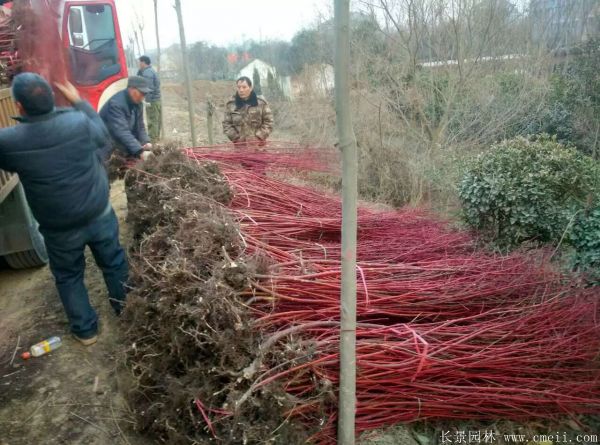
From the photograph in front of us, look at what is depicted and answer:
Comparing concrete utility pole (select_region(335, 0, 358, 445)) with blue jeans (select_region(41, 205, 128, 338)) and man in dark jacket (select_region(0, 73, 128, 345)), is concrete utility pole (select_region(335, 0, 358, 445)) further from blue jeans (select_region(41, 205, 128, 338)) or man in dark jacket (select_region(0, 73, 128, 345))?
blue jeans (select_region(41, 205, 128, 338))

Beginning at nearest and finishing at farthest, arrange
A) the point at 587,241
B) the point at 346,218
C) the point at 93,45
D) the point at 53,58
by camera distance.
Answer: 1. the point at 346,218
2. the point at 587,241
3. the point at 53,58
4. the point at 93,45

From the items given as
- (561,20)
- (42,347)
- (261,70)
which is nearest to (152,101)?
(42,347)

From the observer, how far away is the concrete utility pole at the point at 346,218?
1709 mm

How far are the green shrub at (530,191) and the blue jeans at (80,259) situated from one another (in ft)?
11.1

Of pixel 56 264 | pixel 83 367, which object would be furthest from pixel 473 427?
pixel 56 264

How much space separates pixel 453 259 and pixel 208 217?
1.83 meters

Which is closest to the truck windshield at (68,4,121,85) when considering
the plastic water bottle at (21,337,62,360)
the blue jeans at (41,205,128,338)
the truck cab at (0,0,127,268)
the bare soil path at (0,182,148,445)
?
the truck cab at (0,0,127,268)

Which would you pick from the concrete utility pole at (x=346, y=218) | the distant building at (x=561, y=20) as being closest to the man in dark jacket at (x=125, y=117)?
the concrete utility pole at (x=346, y=218)

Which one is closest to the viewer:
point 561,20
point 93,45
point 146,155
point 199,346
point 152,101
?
point 199,346

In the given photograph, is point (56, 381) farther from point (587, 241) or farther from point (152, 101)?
point (152, 101)

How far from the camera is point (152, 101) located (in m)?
10.3

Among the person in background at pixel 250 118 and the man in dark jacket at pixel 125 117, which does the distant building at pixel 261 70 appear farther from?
the man in dark jacket at pixel 125 117

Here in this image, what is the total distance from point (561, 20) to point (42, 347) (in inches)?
625

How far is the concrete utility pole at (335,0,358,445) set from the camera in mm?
1709
